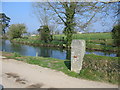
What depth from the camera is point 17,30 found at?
4219cm

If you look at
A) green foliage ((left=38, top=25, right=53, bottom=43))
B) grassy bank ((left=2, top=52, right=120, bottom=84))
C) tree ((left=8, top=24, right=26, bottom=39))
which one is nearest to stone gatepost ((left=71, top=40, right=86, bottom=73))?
grassy bank ((left=2, top=52, right=120, bottom=84))

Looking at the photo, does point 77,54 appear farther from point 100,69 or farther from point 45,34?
point 45,34

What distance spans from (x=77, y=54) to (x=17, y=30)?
128 feet

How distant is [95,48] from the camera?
74.0ft

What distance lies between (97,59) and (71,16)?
1767 cm

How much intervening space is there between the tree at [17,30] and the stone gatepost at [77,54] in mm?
38226

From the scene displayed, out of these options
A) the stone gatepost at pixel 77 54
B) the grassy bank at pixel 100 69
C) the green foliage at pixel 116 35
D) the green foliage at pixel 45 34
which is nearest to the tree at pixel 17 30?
the green foliage at pixel 45 34

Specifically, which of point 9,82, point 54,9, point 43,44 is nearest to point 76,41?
point 9,82

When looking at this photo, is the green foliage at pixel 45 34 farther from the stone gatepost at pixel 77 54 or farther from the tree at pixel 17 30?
the stone gatepost at pixel 77 54

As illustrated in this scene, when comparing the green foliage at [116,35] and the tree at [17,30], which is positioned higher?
the tree at [17,30]

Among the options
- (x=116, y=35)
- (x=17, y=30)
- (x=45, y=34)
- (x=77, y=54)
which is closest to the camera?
(x=77, y=54)

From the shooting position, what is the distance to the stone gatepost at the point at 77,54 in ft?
20.8

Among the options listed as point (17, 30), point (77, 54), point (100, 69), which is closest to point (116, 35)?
point (77, 54)

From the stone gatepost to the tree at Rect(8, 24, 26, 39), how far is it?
125 feet
